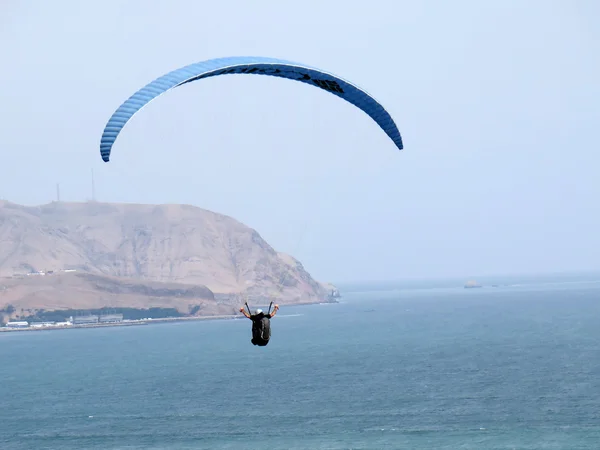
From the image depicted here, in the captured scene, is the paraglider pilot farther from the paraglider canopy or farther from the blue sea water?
the blue sea water

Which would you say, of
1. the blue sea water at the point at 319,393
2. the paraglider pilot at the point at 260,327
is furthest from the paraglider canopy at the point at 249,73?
the blue sea water at the point at 319,393

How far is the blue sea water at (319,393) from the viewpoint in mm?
79562

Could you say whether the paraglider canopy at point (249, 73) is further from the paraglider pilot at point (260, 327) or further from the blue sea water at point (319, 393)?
the blue sea water at point (319, 393)

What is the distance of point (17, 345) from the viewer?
18225 cm

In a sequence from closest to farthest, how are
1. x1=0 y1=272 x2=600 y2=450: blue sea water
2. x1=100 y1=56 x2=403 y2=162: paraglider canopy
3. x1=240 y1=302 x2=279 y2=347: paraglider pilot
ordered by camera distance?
x1=100 y1=56 x2=403 y2=162: paraglider canopy
x1=240 y1=302 x2=279 y2=347: paraglider pilot
x1=0 y1=272 x2=600 y2=450: blue sea water

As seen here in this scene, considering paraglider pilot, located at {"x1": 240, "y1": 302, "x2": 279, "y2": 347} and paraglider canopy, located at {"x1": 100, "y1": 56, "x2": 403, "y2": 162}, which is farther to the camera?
paraglider pilot, located at {"x1": 240, "y1": 302, "x2": 279, "y2": 347}

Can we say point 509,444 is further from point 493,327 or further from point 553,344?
point 493,327

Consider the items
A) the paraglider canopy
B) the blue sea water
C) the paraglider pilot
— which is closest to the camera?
the paraglider canopy

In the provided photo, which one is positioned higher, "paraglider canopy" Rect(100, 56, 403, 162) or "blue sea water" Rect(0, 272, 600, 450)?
"paraglider canopy" Rect(100, 56, 403, 162)

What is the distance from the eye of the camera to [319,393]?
326 feet

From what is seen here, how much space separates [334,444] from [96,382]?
50804 mm

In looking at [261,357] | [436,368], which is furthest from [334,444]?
[261,357]

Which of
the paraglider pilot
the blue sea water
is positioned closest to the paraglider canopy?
the paraglider pilot

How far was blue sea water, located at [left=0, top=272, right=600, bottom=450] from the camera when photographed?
79.6m
